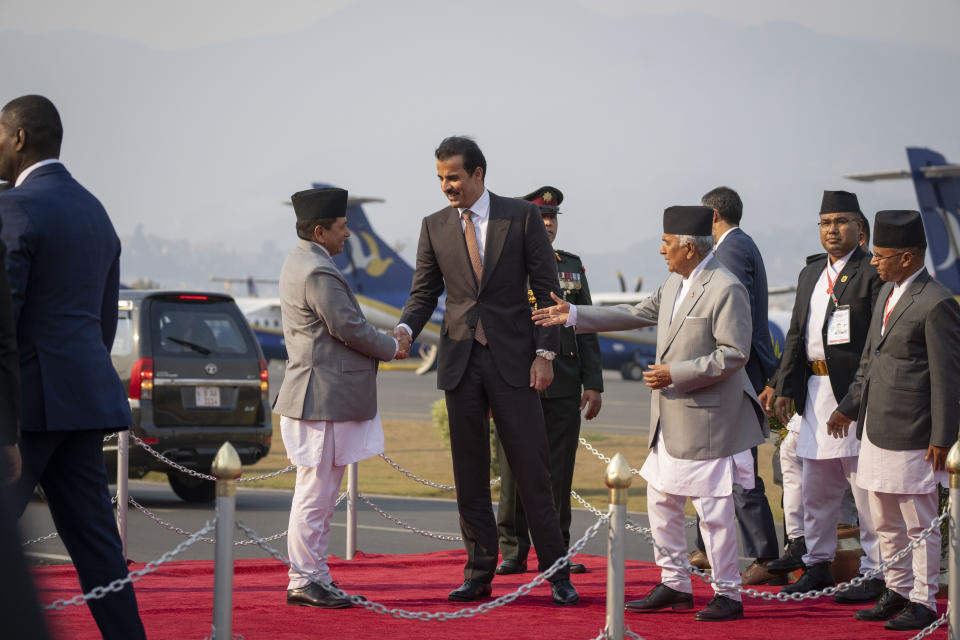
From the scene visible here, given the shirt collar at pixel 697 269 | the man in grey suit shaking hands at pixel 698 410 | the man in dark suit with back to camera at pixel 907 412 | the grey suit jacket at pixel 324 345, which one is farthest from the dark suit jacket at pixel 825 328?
the grey suit jacket at pixel 324 345

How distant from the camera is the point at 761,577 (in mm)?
6574

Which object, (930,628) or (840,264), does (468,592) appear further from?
(840,264)

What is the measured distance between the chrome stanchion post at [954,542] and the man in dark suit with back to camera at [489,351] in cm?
169

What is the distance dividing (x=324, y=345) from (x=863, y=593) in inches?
120

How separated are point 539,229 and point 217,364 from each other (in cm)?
594

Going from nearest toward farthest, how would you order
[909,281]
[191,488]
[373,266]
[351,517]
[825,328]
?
[909,281] < [825,328] < [351,517] < [191,488] < [373,266]

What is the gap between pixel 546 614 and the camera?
17.3 ft

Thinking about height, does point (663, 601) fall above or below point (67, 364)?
below

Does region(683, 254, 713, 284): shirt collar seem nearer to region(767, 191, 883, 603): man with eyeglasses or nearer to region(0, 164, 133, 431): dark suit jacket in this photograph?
region(767, 191, 883, 603): man with eyeglasses

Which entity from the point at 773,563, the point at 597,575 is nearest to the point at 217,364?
the point at 597,575

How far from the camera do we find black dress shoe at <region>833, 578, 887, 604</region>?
19.3 feet

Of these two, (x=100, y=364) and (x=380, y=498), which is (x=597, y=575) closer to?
(x=100, y=364)

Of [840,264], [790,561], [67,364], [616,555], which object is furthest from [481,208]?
[790,561]

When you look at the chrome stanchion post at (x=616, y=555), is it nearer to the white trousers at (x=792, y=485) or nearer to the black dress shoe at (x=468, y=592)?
the black dress shoe at (x=468, y=592)
